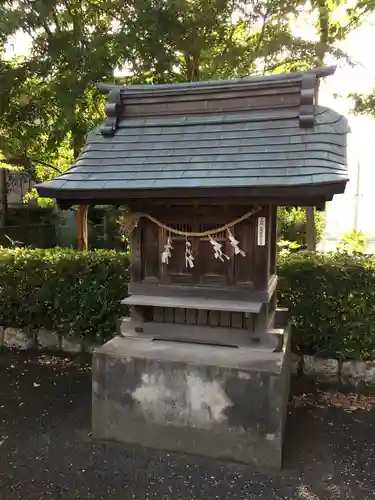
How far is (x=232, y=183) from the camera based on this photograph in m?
3.58

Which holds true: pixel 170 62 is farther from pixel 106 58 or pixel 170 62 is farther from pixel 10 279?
pixel 10 279

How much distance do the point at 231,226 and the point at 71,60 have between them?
17.3 feet

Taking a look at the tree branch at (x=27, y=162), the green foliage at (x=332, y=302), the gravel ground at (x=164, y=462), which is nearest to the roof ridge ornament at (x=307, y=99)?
the green foliage at (x=332, y=302)

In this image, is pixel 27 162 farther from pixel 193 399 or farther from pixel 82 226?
pixel 193 399

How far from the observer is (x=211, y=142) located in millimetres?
4227

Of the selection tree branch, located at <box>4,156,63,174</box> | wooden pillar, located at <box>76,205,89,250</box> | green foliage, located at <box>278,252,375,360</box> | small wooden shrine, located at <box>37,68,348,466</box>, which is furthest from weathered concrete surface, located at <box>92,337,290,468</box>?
tree branch, located at <box>4,156,63,174</box>

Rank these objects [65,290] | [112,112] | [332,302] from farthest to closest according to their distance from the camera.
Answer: [65,290], [332,302], [112,112]

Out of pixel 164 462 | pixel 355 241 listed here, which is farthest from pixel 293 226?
pixel 164 462

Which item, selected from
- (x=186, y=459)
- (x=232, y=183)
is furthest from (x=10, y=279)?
(x=232, y=183)

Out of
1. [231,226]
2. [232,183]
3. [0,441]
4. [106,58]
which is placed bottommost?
[0,441]

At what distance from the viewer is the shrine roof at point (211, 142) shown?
368 cm

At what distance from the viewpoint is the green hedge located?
5.74m

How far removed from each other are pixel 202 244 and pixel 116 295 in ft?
9.02

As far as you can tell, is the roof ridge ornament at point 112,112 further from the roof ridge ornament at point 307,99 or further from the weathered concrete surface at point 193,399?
the weathered concrete surface at point 193,399
